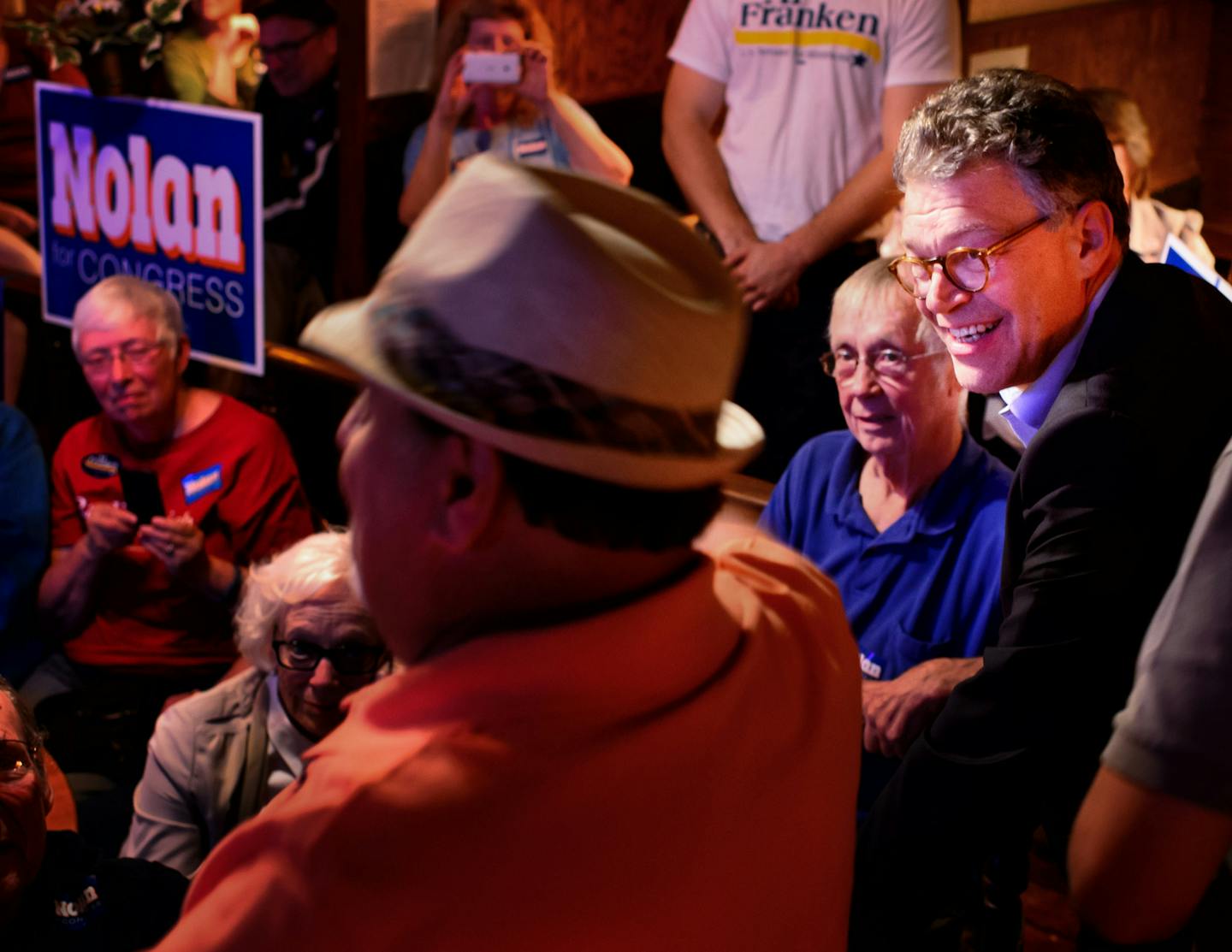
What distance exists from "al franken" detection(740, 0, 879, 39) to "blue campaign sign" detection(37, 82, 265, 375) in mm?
1350

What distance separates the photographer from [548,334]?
0.88 metres

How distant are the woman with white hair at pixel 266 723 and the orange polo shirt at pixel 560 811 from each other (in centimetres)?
150

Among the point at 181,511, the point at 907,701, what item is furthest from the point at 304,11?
the point at 907,701

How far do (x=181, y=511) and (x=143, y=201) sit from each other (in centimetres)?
114

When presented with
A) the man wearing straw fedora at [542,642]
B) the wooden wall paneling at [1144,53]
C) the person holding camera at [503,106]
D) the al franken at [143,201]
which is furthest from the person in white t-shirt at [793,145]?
the man wearing straw fedora at [542,642]

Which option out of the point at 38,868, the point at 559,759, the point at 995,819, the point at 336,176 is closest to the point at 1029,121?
the point at 995,819

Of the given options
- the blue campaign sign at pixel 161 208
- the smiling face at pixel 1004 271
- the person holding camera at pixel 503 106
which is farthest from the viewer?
the blue campaign sign at pixel 161 208

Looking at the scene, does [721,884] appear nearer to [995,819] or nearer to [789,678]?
[789,678]

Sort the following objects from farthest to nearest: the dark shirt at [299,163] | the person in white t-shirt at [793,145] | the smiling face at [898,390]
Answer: the dark shirt at [299,163]
the person in white t-shirt at [793,145]
the smiling face at [898,390]

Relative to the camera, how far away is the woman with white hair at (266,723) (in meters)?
2.41

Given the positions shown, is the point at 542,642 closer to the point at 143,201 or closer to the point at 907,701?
the point at 907,701

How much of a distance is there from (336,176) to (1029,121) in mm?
2845

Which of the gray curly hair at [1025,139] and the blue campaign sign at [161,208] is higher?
the gray curly hair at [1025,139]

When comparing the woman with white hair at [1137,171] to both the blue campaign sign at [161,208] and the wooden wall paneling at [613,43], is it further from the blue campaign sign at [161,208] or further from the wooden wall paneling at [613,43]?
the blue campaign sign at [161,208]
